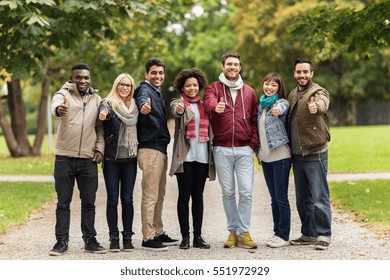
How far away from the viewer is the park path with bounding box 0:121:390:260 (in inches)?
276

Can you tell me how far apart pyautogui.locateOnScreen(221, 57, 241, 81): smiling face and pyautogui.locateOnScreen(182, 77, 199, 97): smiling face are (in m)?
0.34

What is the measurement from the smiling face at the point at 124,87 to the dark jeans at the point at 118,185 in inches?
26.0

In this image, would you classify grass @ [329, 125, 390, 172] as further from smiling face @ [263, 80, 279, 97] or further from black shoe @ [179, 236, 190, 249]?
black shoe @ [179, 236, 190, 249]

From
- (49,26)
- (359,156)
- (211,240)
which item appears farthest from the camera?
(359,156)

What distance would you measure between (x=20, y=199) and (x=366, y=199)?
18.0ft

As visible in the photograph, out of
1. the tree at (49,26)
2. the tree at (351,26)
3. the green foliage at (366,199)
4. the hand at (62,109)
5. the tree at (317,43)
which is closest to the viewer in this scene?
the hand at (62,109)

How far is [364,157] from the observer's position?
2017cm

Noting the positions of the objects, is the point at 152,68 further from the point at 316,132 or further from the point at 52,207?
the point at 52,207

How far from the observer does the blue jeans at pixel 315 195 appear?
24.7 ft

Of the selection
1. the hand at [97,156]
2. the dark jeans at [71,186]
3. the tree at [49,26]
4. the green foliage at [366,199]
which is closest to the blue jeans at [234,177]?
the hand at [97,156]

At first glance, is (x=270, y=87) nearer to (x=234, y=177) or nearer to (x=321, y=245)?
(x=234, y=177)

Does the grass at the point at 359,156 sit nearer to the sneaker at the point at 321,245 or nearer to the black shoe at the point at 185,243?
the sneaker at the point at 321,245

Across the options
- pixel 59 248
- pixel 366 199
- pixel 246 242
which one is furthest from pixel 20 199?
pixel 366 199

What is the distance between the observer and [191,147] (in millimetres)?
7336
